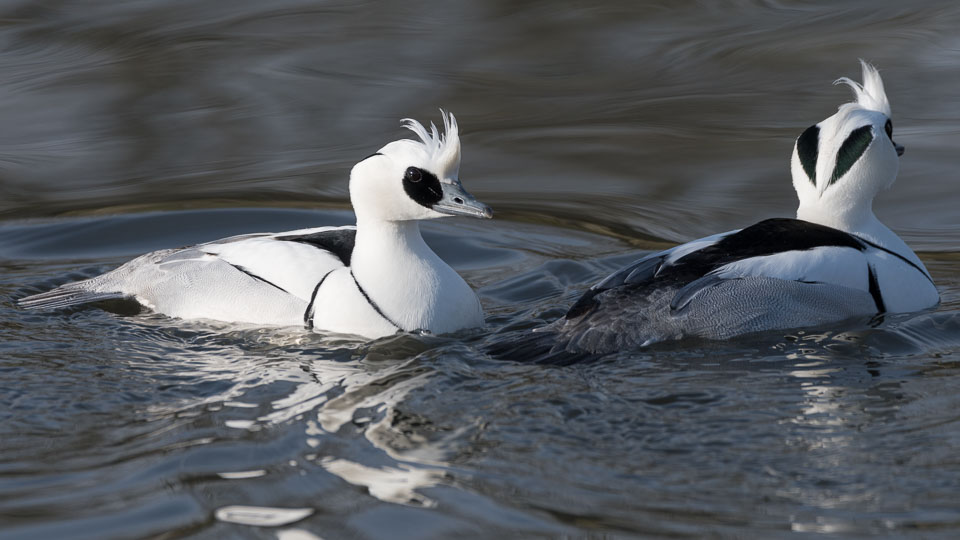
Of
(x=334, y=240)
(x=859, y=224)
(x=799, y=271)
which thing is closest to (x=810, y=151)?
(x=859, y=224)

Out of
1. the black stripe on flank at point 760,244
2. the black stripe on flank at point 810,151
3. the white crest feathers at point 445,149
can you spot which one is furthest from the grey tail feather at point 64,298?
the black stripe on flank at point 810,151

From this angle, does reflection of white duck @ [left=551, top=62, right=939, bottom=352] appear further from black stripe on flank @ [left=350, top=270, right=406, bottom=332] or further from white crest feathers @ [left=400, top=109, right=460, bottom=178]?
white crest feathers @ [left=400, top=109, right=460, bottom=178]

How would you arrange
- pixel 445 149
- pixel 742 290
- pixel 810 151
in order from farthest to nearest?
pixel 810 151 → pixel 742 290 → pixel 445 149

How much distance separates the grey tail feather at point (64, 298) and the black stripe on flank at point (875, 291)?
13.9 ft

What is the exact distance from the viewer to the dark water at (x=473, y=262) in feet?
15.7

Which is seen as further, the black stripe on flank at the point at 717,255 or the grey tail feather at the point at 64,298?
the grey tail feather at the point at 64,298

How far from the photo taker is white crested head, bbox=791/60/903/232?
7.14 metres

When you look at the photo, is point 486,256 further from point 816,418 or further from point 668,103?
point 816,418

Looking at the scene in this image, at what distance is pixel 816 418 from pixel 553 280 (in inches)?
116

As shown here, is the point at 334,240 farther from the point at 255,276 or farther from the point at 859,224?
the point at 859,224

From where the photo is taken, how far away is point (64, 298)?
24.8ft

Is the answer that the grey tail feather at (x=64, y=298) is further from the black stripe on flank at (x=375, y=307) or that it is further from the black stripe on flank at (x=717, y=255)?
the black stripe on flank at (x=717, y=255)

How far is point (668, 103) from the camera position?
1093 cm

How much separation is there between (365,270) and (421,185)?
0.60 meters
